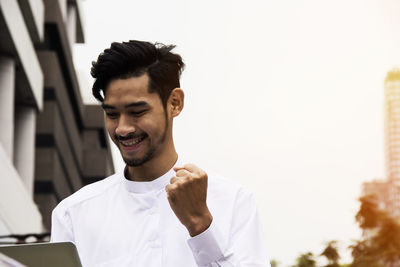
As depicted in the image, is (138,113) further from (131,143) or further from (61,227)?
(61,227)

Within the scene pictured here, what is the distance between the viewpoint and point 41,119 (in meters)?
42.5

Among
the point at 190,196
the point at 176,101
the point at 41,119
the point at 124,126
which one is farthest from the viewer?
the point at 41,119

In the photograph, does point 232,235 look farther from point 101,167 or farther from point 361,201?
point 361,201

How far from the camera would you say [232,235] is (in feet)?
11.1

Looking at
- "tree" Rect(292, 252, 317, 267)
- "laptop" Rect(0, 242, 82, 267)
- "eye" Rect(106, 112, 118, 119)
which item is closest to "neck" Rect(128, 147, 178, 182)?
"eye" Rect(106, 112, 118, 119)

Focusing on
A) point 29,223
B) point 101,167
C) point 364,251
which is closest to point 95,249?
point 29,223

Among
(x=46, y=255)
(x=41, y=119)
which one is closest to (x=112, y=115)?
(x=46, y=255)

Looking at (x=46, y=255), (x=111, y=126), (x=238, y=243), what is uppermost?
(x=111, y=126)

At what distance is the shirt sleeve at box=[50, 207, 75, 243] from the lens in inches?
136

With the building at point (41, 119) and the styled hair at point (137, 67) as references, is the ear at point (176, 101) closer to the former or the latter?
the styled hair at point (137, 67)

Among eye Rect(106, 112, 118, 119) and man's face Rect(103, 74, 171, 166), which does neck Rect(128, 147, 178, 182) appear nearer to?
man's face Rect(103, 74, 171, 166)

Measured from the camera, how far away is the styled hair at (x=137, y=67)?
3379 millimetres

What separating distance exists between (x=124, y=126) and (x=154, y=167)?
0.29m

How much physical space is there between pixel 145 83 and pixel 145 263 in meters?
0.68
